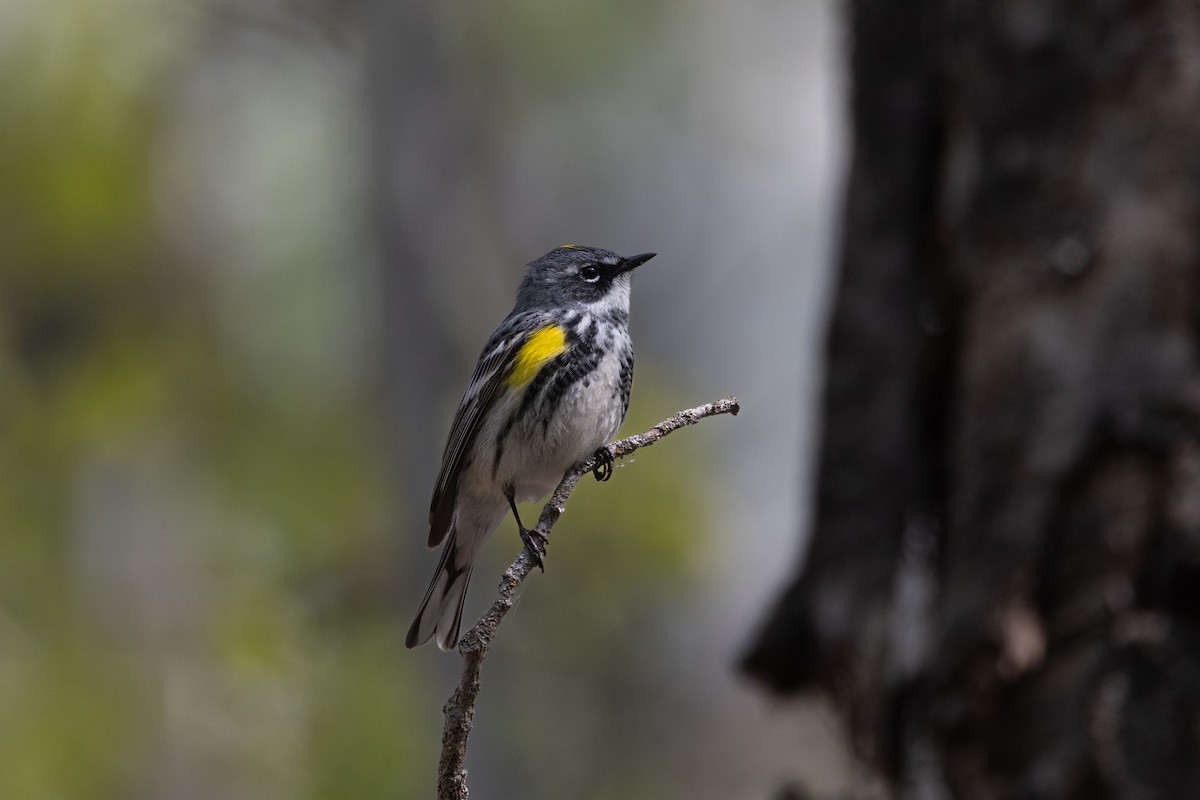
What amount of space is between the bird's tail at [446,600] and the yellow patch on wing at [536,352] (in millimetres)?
618

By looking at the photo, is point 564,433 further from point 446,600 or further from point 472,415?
point 446,600

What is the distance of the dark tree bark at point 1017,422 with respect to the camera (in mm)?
3424

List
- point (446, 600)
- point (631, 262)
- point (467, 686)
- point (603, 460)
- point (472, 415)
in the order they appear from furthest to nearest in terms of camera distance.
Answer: point (631, 262)
point (472, 415)
point (446, 600)
point (603, 460)
point (467, 686)

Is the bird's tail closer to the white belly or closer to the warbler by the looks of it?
the warbler

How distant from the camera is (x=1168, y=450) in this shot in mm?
3459

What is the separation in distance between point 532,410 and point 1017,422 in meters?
1.63

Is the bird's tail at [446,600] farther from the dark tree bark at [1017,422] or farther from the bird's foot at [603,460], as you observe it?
the dark tree bark at [1017,422]

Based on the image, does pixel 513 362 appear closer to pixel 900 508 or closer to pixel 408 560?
pixel 900 508

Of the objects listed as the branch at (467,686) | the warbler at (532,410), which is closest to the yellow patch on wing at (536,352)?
the warbler at (532,410)

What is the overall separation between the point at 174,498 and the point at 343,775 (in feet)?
12.5

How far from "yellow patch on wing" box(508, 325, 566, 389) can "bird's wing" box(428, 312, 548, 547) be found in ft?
0.22

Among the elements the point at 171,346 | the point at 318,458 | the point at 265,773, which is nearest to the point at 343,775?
the point at 265,773

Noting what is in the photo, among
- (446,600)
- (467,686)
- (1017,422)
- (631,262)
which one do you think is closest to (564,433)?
(446,600)

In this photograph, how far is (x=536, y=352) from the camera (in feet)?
14.7
